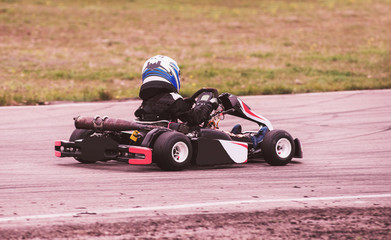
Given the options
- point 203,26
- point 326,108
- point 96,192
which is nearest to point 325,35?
point 203,26

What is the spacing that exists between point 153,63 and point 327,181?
229cm

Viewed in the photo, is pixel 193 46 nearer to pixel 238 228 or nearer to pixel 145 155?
pixel 145 155

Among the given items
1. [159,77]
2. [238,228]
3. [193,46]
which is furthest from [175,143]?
[193,46]

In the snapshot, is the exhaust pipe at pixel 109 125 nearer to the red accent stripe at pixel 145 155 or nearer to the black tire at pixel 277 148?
the red accent stripe at pixel 145 155

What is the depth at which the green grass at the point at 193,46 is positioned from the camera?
62.1ft

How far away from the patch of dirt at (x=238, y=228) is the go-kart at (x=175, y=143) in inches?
79.1

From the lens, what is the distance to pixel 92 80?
65.0 ft

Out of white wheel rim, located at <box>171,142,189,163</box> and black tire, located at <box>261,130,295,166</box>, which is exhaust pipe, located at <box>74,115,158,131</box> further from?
black tire, located at <box>261,130,295,166</box>

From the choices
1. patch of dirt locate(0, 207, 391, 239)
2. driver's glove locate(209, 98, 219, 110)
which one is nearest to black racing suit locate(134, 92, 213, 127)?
driver's glove locate(209, 98, 219, 110)

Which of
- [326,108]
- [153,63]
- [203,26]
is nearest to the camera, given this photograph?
[153,63]

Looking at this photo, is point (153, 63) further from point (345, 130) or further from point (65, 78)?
point (65, 78)

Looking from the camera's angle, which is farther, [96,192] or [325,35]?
[325,35]

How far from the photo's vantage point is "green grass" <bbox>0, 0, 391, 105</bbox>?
1892 centimetres

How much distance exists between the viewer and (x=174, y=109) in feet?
27.3
